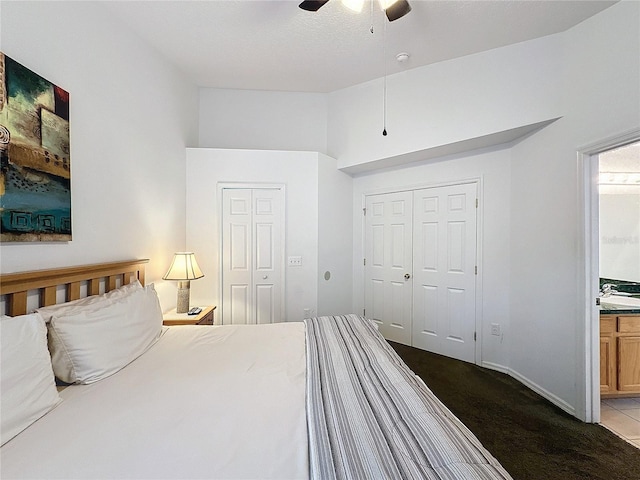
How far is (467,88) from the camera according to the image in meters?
2.66

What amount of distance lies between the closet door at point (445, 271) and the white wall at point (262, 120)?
165cm

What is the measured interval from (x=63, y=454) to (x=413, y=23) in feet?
10.4

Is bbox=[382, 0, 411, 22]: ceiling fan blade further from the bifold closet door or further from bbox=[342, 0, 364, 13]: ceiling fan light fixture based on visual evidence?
the bifold closet door

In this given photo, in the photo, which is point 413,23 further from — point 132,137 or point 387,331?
point 387,331

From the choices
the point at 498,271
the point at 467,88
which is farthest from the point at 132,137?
the point at 498,271

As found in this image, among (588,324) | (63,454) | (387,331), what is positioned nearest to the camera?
(63,454)

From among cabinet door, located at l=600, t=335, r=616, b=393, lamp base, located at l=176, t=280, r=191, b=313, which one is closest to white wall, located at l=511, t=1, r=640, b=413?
cabinet door, located at l=600, t=335, r=616, b=393

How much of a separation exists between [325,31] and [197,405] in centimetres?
276

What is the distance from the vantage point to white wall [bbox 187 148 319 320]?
10.5ft

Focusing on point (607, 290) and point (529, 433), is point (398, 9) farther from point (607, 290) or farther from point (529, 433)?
point (607, 290)

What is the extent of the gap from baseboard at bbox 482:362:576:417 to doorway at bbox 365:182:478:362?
23 centimetres

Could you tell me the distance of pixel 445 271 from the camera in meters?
3.23

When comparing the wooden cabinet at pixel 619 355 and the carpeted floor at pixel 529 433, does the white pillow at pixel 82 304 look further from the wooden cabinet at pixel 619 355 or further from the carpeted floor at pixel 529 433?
the wooden cabinet at pixel 619 355

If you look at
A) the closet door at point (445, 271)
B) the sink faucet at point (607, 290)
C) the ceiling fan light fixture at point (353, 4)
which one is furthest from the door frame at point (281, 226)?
the sink faucet at point (607, 290)
